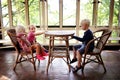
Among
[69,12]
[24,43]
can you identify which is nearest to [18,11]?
[69,12]

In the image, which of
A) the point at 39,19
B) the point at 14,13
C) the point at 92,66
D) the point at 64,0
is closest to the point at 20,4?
the point at 14,13

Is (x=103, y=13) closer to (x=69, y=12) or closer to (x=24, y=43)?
(x=69, y=12)

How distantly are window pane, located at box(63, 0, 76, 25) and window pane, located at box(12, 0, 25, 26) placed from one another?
1068 millimetres

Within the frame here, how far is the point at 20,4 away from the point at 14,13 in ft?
0.91

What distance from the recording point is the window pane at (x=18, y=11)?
477cm

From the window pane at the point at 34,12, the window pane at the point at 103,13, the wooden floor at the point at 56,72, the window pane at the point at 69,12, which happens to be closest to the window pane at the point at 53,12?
the window pane at the point at 69,12

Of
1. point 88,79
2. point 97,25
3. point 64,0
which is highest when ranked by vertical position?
point 64,0

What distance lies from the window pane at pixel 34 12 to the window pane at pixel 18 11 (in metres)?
0.20

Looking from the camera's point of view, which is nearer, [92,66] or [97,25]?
[92,66]

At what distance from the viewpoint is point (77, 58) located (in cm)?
344

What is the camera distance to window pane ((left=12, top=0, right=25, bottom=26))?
477cm

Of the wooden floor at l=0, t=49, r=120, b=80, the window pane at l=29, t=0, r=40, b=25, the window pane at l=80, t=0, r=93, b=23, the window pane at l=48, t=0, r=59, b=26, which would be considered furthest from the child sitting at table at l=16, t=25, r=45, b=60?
the window pane at l=80, t=0, r=93, b=23

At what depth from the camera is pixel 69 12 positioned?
15.9 feet

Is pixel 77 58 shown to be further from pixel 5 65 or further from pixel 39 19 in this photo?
pixel 39 19
